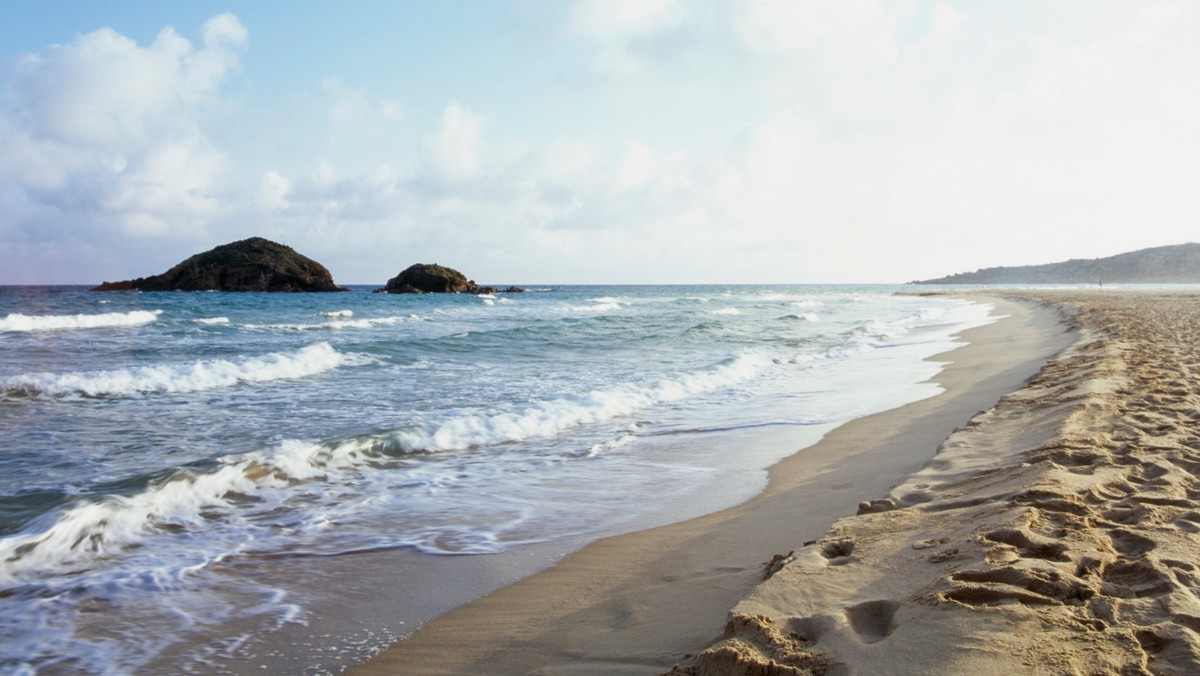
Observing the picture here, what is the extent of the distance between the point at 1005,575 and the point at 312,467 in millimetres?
5146

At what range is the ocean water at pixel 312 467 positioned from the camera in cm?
327

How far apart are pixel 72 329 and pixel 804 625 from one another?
92.4 feet

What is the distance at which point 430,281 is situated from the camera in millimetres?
70438

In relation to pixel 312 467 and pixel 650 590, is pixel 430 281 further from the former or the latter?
pixel 650 590

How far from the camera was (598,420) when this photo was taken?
26.5 ft

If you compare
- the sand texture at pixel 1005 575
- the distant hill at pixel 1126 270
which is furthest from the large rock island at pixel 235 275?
the distant hill at pixel 1126 270

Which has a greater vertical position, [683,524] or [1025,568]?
[1025,568]

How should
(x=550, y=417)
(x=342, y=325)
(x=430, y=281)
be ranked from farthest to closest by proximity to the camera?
(x=430, y=281), (x=342, y=325), (x=550, y=417)

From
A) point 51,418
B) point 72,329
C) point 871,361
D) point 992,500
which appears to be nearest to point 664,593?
point 992,500

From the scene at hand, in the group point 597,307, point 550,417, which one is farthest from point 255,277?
point 550,417

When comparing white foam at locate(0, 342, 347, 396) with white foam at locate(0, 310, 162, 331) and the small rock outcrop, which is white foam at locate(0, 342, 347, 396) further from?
the small rock outcrop

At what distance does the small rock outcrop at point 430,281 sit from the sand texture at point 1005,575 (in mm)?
68584

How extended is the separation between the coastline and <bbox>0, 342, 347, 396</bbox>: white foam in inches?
355

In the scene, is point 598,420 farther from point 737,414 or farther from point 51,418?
point 51,418
